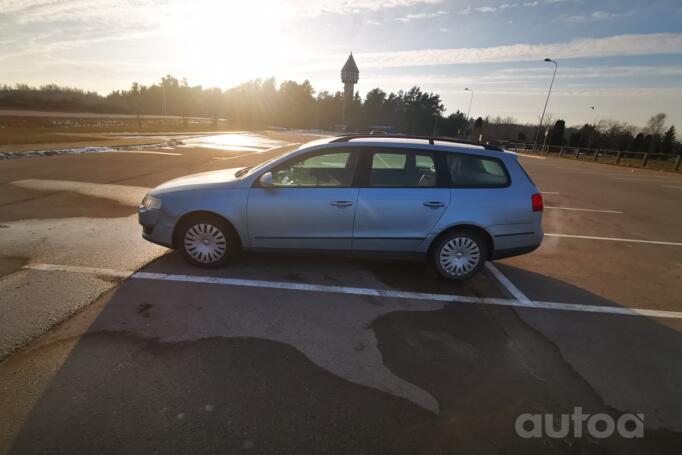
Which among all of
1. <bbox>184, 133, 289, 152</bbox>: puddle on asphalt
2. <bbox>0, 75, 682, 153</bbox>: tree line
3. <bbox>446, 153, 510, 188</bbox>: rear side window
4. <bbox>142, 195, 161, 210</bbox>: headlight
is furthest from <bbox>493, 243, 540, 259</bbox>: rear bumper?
A: <bbox>0, 75, 682, 153</bbox>: tree line

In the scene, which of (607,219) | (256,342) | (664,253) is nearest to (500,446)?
(256,342)

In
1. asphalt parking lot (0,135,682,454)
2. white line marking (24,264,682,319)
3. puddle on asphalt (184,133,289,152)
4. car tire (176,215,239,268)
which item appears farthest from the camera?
puddle on asphalt (184,133,289,152)

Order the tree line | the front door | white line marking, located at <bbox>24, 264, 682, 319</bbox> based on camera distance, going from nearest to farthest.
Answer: white line marking, located at <bbox>24, 264, 682, 319</bbox>, the front door, the tree line

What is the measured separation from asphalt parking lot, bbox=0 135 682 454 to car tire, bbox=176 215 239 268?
0.64 feet

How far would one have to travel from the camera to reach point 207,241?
4.33 meters

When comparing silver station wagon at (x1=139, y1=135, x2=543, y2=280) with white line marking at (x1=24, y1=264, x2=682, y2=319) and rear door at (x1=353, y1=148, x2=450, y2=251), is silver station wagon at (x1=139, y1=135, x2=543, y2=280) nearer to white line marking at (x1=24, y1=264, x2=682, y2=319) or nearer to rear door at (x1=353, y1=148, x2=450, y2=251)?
rear door at (x1=353, y1=148, x2=450, y2=251)

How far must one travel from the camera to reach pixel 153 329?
3109mm

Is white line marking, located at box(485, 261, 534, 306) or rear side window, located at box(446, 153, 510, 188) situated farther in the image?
rear side window, located at box(446, 153, 510, 188)

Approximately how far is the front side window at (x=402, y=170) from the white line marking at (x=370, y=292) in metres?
1.32

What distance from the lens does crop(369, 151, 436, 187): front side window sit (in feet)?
13.8

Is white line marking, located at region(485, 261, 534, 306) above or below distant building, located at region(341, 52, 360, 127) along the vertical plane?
below

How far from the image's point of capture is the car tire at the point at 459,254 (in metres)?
4.36

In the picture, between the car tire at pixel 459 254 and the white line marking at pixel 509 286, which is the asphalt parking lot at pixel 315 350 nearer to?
the white line marking at pixel 509 286

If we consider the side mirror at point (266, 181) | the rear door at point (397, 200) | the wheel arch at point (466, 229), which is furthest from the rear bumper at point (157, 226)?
the wheel arch at point (466, 229)
